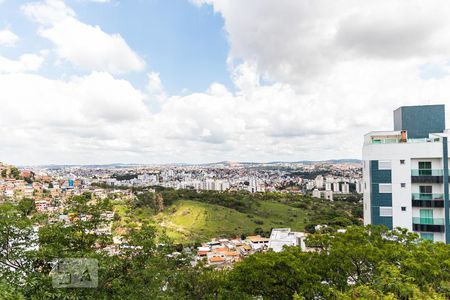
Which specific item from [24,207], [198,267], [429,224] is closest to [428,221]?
[429,224]

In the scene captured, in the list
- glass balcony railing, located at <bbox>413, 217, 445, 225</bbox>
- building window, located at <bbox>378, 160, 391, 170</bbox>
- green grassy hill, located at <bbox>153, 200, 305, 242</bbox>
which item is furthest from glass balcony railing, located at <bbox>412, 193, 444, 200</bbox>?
green grassy hill, located at <bbox>153, 200, 305, 242</bbox>

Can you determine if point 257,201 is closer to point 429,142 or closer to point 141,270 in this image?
point 429,142

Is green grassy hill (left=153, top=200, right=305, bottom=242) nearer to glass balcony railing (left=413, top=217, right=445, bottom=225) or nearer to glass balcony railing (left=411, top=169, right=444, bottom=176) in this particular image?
glass balcony railing (left=413, top=217, right=445, bottom=225)

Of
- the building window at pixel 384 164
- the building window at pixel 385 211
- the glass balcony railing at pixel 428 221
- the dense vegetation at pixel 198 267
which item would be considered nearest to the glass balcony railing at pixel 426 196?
the glass balcony railing at pixel 428 221

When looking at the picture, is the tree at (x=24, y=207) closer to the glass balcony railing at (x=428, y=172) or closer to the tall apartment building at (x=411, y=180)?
the tall apartment building at (x=411, y=180)

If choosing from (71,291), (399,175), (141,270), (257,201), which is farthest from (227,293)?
(257,201)
